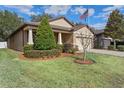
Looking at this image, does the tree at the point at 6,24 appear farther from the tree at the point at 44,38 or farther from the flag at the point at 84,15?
the tree at the point at 44,38

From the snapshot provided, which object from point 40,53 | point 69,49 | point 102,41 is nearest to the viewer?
point 40,53

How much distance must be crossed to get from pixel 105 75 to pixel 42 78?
328 centimetres

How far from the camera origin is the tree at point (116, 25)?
73.3 feet

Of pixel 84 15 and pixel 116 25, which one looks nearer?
pixel 84 15

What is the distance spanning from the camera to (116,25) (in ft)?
74.0

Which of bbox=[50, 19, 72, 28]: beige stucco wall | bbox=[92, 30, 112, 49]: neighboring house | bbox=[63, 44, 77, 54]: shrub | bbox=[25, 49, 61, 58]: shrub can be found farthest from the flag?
bbox=[25, 49, 61, 58]: shrub

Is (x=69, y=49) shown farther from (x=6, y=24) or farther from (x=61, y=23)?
(x=6, y=24)

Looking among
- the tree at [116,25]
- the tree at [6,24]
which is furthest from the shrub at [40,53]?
the tree at [6,24]

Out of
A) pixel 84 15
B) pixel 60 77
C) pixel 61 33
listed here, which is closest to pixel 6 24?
pixel 61 33
